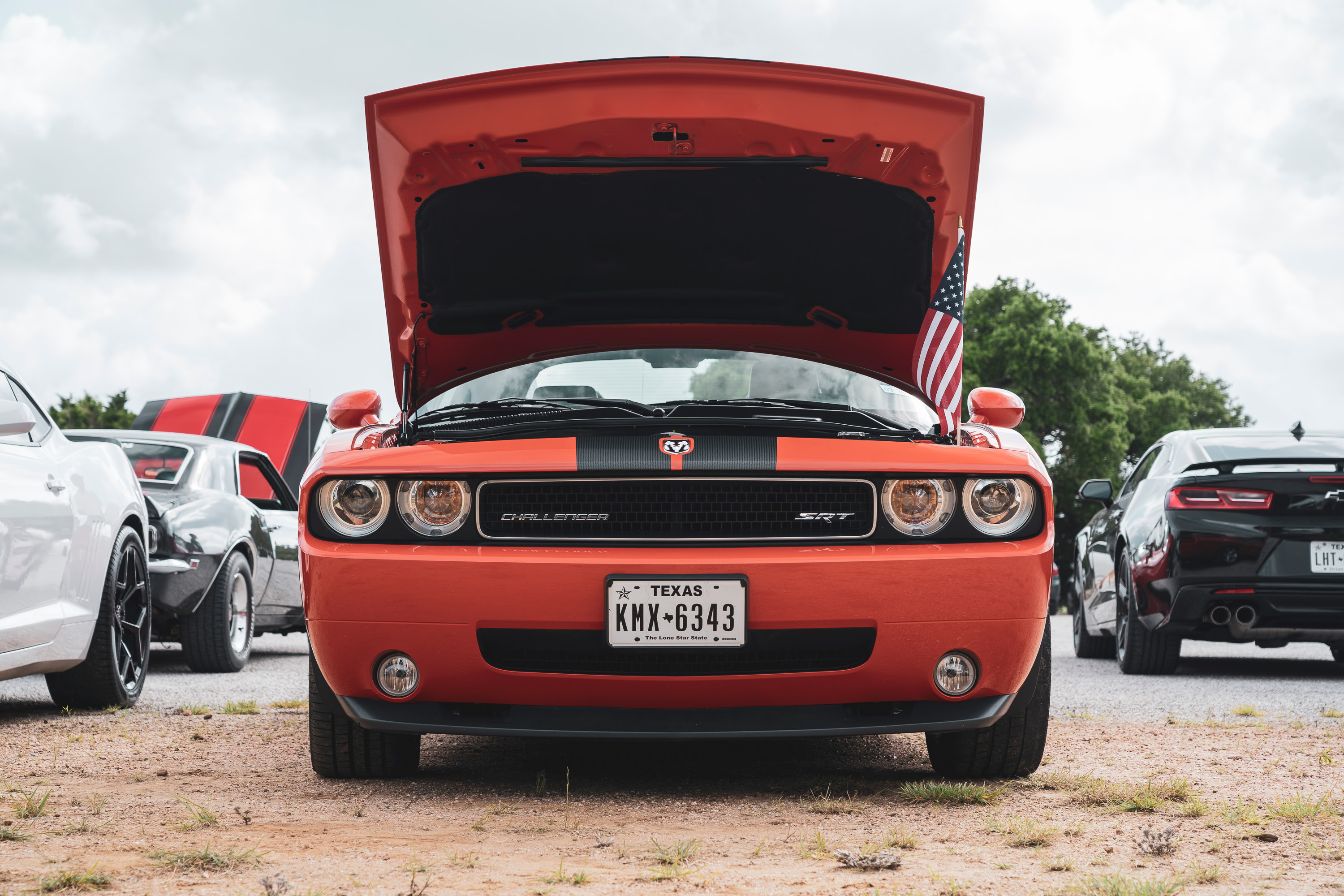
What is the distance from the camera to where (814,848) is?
297 cm

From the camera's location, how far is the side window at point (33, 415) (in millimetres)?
4969

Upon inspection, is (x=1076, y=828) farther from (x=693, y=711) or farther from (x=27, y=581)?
(x=27, y=581)

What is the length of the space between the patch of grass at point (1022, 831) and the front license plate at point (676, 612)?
753 mm

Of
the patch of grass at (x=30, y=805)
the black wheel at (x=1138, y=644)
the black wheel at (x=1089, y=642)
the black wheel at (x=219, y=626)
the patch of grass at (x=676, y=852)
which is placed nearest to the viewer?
the patch of grass at (x=676, y=852)

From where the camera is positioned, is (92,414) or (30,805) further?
(92,414)

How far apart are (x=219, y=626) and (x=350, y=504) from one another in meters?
4.54

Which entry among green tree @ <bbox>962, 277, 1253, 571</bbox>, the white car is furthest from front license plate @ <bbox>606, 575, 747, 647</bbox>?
green tree @ <bbox>962, 277, 1253, 571</bbox>

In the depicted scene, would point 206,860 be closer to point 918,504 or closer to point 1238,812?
point 918,504

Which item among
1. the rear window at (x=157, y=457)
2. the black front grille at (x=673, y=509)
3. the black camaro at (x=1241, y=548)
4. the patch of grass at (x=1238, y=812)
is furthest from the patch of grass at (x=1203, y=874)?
the rear window at (x=157, y=457)

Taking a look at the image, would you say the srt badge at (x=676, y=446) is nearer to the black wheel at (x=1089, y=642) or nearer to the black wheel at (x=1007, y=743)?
the black wheel at (x=1007, y=743)

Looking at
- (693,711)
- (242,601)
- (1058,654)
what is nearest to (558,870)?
(693,711)

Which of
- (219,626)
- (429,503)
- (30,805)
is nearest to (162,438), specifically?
(219,626)

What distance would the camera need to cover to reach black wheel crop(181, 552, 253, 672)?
753cm

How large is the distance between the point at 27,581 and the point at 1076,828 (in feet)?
11.8
